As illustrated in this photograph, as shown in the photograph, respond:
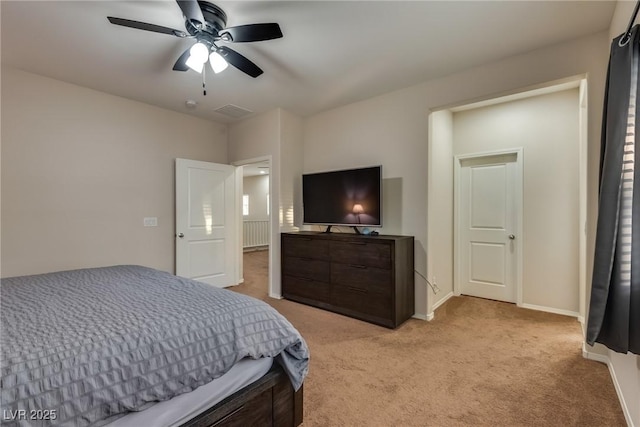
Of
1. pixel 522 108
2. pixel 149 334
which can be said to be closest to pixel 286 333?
pixel 149 334

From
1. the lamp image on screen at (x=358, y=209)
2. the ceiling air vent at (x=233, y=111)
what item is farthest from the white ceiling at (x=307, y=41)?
the lamp image on screen at (x=358, y=209)

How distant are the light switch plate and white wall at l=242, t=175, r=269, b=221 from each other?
17.3ft

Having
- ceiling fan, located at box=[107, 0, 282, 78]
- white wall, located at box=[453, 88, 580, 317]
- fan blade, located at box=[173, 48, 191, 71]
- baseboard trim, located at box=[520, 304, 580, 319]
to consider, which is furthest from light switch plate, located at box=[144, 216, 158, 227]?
baseboard trim, located at box=[520, 304, 580, 319]

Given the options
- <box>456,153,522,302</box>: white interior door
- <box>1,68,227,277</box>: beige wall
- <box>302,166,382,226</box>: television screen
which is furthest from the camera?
<box>456,153,522,302</box>: white interior door

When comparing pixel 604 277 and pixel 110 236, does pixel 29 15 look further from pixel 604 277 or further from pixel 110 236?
pixel 604 277

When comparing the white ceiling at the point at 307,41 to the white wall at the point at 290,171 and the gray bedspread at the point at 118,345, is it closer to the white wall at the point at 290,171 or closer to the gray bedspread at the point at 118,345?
the white wall at the point at 290,171

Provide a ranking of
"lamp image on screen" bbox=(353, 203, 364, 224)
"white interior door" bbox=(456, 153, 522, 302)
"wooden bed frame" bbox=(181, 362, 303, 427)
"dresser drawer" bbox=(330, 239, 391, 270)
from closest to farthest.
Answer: "wooden bed frame" bbox=(181, 362, 303, 427) → "dresser drawer" bbox=(330, 239, 391, 270) → "lamp image on screen" bbox=(353, 203, 364, 224) → "white interior door" bbox=(456, 153, 522, 302)

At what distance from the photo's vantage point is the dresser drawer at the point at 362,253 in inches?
118

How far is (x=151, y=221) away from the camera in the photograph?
385 cm

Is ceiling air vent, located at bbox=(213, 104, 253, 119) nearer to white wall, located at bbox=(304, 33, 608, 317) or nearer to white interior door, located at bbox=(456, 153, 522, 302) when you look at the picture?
white wall, located at bbox=(304, 33, 608, 317)

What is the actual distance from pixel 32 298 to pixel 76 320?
629 millimetres

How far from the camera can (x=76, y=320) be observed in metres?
1.26

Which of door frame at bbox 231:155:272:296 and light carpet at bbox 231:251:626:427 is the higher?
door frame at bbox 231:155:272:296

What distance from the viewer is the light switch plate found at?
381 cm
